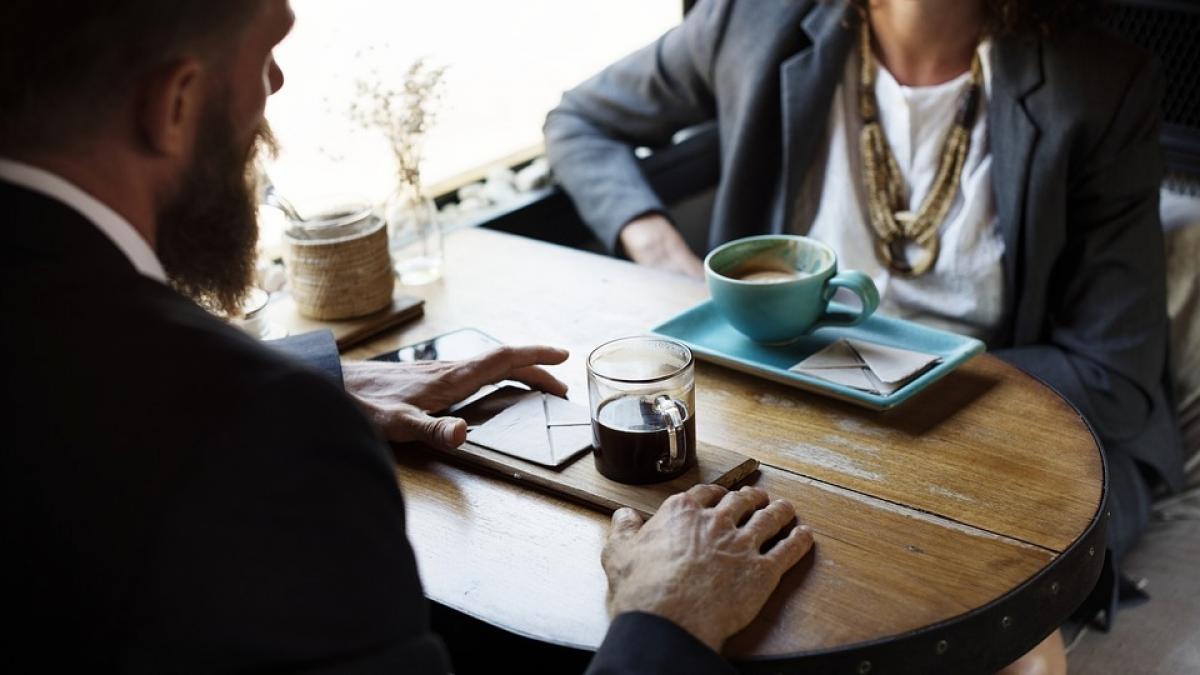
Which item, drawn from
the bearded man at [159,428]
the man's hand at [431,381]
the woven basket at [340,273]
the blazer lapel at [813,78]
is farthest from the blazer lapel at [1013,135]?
the bearded man at [159,428]

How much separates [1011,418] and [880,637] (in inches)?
15.8

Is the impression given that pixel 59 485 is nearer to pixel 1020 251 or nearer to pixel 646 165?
pixel 1020 251

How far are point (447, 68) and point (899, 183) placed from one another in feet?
2.44

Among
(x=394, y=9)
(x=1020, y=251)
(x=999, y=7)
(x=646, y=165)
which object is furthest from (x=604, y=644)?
(x=646, y=165)

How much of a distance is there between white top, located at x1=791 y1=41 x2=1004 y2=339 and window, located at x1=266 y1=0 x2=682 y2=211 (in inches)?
25.7

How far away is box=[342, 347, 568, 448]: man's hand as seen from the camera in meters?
1.25

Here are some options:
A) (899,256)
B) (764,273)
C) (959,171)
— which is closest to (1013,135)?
(959,171)

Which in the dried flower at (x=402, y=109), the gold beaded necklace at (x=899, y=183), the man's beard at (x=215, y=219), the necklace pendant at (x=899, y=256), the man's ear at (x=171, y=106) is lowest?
the necklace pendant at (x=899, y=256)

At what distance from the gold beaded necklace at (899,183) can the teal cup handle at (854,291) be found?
516mm

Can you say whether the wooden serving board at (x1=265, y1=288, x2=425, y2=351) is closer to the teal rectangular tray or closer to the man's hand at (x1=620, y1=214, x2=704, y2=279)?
Result: the teal rectangular tray

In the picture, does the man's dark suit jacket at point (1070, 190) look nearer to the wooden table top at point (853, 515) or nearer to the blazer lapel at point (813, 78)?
the blazer lapel at point (813, 78)

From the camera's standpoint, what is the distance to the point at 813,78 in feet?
6.28

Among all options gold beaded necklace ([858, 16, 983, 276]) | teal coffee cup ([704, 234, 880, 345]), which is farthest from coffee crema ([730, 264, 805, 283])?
gold beaded necklace ([858, 16, 983, 276])

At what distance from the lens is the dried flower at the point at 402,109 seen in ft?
5.45
